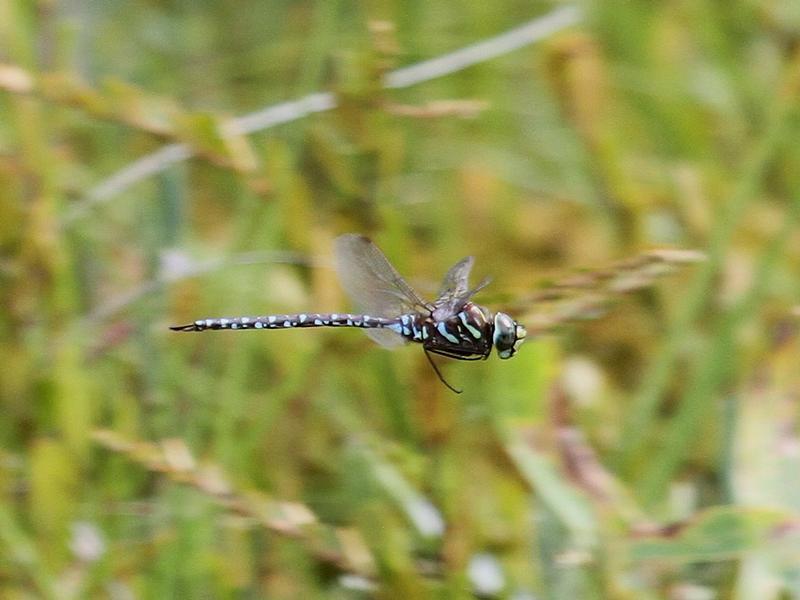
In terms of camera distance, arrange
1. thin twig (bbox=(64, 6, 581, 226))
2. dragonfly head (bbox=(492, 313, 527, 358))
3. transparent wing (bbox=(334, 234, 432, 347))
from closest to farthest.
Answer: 1. dragonfly head (bbox=(492, 313, 527, 358))
2. transparent wing (bbox=(334, 234, 432, 347))
3. thin twig (bbox=(64, 6, 581, 226))

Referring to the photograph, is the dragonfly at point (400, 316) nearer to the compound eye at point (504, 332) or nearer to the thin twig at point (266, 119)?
the compound eye at point (504, 332)

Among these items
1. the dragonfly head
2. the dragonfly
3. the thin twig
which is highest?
the thin twig

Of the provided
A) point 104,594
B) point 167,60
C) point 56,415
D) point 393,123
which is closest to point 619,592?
point 104,594

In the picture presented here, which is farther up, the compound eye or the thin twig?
the thin twig

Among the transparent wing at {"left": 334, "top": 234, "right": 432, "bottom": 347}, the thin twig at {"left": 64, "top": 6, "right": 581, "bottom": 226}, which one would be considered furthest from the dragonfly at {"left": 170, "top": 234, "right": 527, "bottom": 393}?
the thin twig at {"left": 64, "top": 6, "right": 581, "bottom": 226}

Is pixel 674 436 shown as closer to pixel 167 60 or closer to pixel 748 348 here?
pixel 748 348

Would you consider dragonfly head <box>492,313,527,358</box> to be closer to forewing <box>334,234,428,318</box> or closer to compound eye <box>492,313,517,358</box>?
compound eye <box>492,313,517,358</box>

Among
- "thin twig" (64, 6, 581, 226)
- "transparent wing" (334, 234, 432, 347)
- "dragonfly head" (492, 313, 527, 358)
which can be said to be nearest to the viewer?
"dragonfly head" (492, 313, 527, 358)

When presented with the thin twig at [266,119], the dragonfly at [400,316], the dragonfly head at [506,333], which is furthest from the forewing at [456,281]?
→ the thin twig at [266,119]
